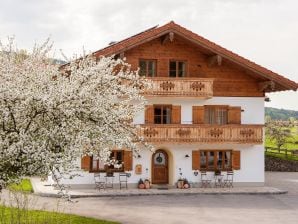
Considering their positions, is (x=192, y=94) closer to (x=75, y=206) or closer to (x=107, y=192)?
(x=107, y=192)

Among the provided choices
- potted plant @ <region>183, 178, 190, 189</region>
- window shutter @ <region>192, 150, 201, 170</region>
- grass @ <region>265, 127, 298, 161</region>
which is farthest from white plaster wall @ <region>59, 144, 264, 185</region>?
grass @ <region>265, 127, 298, 161</region>

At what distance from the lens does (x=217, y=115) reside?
2839 cm

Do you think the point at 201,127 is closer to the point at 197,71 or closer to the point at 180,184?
the point at 180,184

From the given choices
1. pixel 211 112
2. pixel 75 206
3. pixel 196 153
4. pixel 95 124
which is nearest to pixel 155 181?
pixel 196 153

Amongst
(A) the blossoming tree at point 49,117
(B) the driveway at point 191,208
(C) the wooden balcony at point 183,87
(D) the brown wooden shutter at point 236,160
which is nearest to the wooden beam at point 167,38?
(C) the wooden balcony at point 183,87

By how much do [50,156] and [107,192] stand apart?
42.8 ft

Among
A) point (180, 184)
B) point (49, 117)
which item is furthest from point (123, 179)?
point (49, 117)

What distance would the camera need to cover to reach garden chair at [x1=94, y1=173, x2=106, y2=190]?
26156 mm

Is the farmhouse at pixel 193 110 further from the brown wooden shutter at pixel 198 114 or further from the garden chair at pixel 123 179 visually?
the garden chair at pixel 123 179

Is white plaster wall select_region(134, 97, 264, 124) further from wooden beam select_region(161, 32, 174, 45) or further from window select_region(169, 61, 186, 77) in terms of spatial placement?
wooden beam select_region(161, 32, 174, 45)

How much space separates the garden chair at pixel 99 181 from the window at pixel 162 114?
4155mm

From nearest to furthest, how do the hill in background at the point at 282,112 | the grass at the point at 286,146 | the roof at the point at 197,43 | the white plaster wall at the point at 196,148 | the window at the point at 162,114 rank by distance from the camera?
the roof at the point at 197,43, the white plaster wall at the point at 196,148, the window at the point at 162,114, the grass at the point at 286,146, the hill in background at the point at 282,112

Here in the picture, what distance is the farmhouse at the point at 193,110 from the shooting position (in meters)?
26.6

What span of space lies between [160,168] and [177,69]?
215 inches
